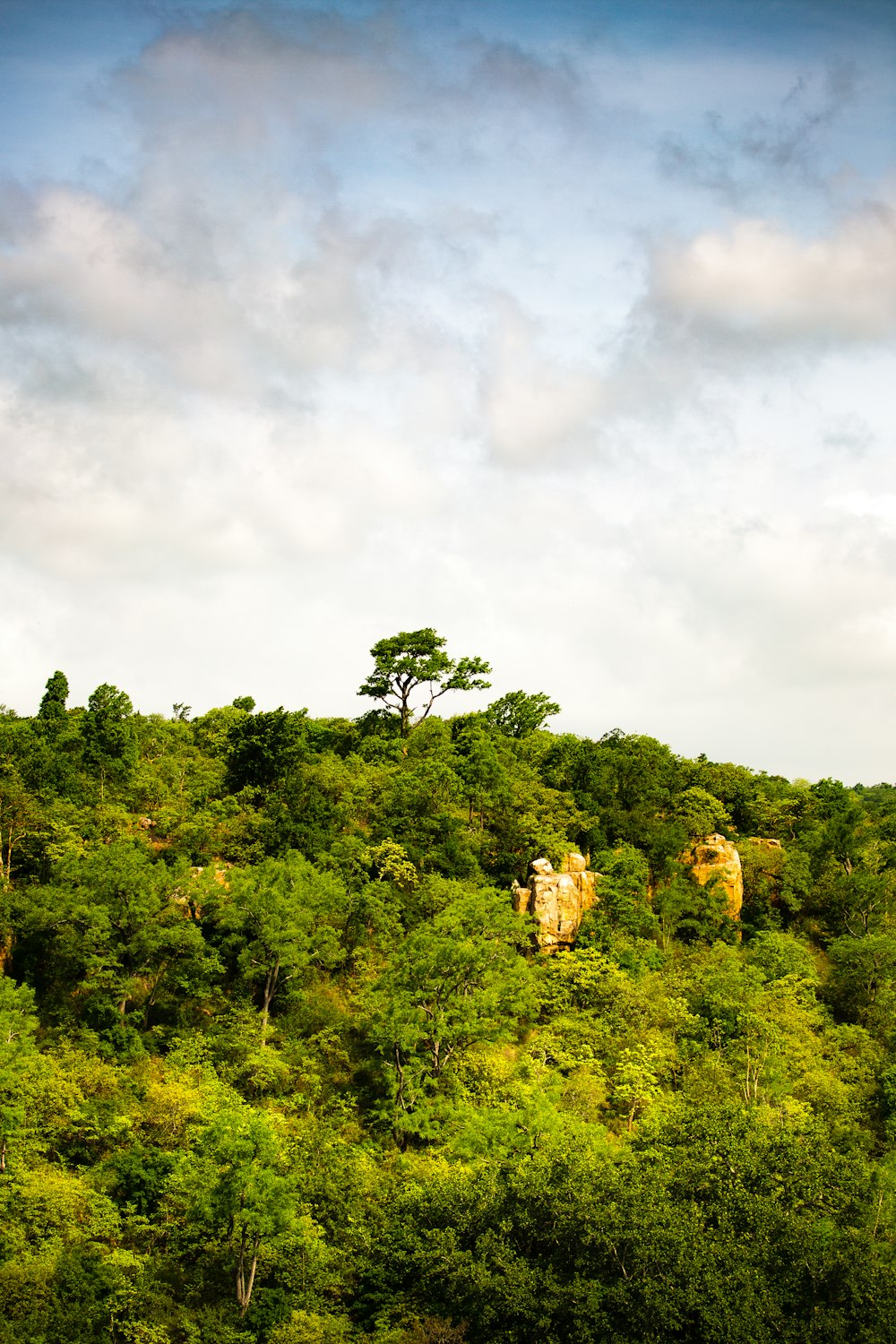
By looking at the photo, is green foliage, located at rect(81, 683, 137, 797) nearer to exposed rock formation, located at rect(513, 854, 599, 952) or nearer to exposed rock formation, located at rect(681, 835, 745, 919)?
exposed rock formation, located at rect(513, 854, 599, 952)

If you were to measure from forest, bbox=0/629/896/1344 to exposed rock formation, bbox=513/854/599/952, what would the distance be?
944 millimetres

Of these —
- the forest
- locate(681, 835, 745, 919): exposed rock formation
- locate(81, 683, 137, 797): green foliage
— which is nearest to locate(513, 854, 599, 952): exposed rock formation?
the forest

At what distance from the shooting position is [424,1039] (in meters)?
45.4

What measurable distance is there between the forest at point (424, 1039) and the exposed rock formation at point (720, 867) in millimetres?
1019

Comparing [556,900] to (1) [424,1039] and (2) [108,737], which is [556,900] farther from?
(2) [108,737]

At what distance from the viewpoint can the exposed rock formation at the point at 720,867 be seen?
61.5 m

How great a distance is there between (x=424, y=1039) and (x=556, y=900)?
12616 mm

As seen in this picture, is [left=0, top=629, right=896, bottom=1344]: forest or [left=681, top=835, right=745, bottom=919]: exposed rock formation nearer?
[left=0, top=629, right=896, bottom=1344]: forest

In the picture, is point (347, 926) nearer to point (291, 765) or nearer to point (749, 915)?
point (291, 765)

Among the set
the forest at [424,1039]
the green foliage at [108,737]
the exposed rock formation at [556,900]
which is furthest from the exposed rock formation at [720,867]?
the green foliage at [108,737]

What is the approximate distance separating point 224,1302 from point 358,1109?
36.8 ft

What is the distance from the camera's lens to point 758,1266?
95.1ft

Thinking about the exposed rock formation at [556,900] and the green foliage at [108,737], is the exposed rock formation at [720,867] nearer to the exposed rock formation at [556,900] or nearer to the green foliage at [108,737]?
the exposed rock formation at [556,900]

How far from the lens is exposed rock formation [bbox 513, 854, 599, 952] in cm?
5494
